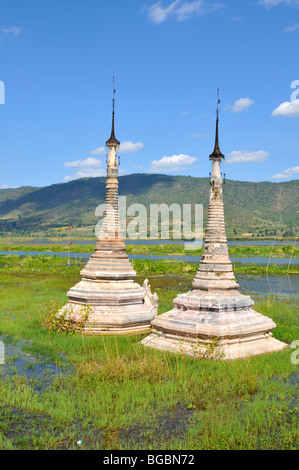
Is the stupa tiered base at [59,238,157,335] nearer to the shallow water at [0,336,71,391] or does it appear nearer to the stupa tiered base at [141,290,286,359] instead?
the stupa tiered base at [141,290,286,359]

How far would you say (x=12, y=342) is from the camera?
15.6 meters

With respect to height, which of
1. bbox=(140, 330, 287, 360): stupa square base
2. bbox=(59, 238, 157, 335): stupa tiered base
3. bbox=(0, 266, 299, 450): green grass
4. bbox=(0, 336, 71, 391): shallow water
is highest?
bbox=(59, 238, 157, 335): stupa tiered base

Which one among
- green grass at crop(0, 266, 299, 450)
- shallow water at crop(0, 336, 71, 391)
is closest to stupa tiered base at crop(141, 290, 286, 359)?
green grass at crop(0, 266, 299, 450)

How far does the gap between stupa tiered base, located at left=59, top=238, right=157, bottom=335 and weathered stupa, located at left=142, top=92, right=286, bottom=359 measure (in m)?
1.91

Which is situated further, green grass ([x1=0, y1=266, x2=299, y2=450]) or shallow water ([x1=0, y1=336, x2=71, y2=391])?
shallow water ([x1=0, y1=336, x2=71, y2=391])

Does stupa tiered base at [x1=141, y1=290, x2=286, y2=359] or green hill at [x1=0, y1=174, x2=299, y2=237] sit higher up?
green hill at [x1=0, y1=174, x2=299, y2=237]

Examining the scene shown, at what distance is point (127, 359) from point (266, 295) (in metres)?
21.5

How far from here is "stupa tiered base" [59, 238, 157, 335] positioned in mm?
16250

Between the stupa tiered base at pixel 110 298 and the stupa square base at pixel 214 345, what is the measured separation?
6.11ft

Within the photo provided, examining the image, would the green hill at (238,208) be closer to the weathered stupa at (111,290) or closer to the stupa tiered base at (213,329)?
the weathered stupa at (111,290)

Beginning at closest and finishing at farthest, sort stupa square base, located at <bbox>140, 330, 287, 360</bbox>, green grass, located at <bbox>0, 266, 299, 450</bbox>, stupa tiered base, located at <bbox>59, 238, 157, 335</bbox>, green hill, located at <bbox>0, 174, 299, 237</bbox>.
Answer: green grass, located at <bbox>0, 266, 299, 450</bbox>, stupa square base, located at <bbox>140, 330, 287, 360</bbox>, stupa tiered base, located at <bbox>59, 238, 157, 335</bbox>, green hill, located at <bbox>0, 174, 299, 237</bbox>

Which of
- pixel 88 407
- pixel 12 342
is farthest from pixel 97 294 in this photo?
pixel 88 407

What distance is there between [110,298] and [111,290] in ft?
1.23

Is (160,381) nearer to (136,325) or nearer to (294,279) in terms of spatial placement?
(136,325)
